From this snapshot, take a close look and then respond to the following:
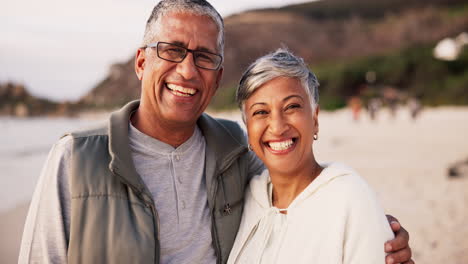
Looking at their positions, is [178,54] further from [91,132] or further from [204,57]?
[91,132]

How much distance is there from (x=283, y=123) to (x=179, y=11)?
1.00m

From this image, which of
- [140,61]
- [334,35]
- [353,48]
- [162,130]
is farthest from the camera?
[334,35]

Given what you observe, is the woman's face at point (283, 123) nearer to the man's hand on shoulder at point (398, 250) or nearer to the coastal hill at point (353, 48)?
the coastal hill at point (353, 48)

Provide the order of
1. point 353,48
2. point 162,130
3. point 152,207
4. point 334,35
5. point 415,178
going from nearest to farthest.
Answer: point 152,207 → point 162,130 → point 415,178 → point 353,48 → point 334,35

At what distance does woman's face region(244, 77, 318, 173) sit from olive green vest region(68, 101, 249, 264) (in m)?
0.48

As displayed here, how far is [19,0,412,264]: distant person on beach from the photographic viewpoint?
1984 mm

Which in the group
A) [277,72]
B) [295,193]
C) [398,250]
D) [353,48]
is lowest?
[398,250]

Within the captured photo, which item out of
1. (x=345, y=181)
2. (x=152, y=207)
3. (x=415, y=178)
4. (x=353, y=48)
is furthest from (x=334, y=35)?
(x=152, y=207)

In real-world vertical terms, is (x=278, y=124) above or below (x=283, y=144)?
above

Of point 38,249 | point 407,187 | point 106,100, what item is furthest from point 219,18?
point 106,100

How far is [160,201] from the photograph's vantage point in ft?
7.65

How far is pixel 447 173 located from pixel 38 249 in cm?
945

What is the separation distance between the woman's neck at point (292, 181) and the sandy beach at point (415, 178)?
374 centimetres

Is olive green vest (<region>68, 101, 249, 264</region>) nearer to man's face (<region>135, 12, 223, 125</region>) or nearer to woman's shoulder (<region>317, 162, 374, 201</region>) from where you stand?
man's face (<region>135, 12, 223, 125</region>)
